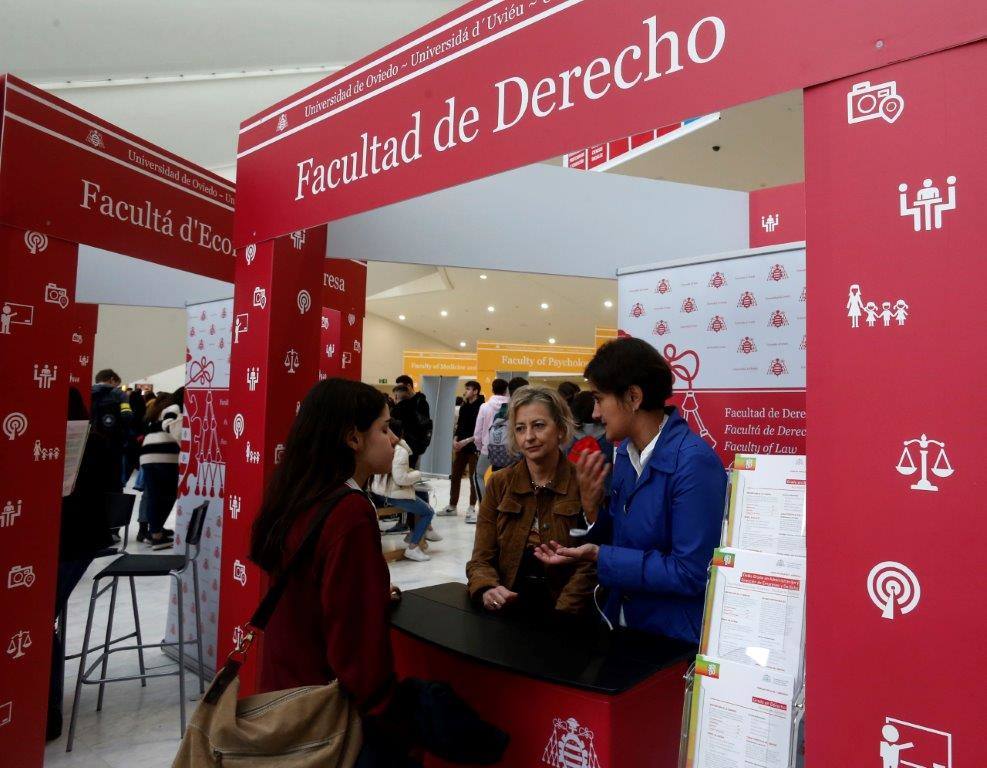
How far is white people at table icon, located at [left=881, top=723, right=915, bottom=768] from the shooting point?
1.04m

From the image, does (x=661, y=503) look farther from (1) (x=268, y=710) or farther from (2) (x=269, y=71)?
(2) (x=269, y=71)

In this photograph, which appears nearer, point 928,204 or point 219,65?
point 928,204

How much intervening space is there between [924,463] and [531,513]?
1.32 m

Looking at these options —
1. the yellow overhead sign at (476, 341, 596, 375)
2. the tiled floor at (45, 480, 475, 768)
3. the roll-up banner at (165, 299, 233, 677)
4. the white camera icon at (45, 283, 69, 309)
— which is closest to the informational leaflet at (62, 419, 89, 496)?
the white camera icon at (45, 283, 69, 309)

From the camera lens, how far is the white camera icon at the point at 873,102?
1093mm

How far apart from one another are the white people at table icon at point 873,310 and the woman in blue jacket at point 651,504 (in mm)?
602

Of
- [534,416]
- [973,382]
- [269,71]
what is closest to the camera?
[973,382]

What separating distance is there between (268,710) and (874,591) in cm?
112

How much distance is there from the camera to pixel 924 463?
1.03m

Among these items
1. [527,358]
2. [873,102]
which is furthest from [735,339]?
[527,358]

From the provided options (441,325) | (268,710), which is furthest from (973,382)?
(441,325)

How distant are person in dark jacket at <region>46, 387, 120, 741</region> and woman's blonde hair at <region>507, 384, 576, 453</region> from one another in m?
1.87

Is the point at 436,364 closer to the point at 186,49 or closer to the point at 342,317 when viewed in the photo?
the point at 342,317

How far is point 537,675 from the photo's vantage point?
138cm
